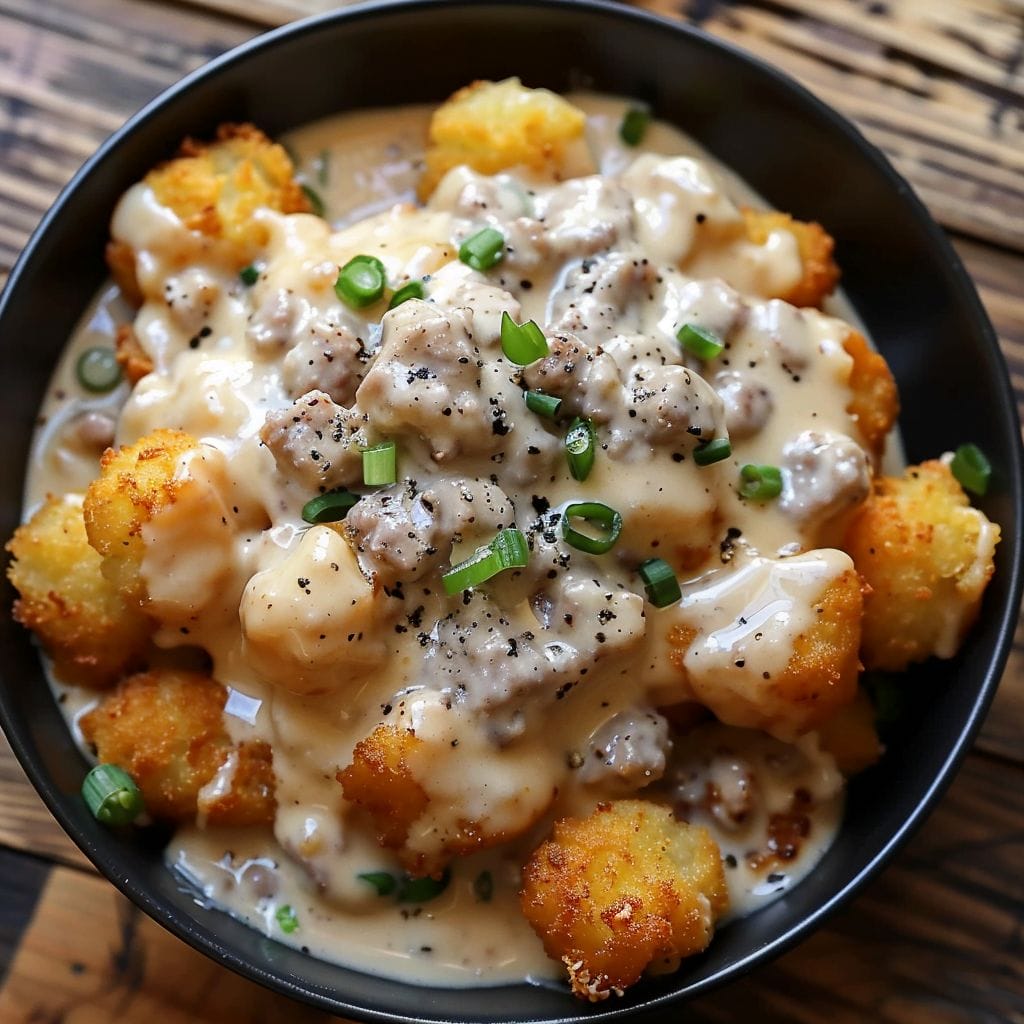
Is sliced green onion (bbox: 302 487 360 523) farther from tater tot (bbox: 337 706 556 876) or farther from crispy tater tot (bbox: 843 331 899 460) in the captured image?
crispy tater tot (bbox: 843 331 899 460)

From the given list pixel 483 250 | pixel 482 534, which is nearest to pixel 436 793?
pixel 482 534

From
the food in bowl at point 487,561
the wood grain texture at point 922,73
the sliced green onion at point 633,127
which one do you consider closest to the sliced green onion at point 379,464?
the food in bowl at point 487,561

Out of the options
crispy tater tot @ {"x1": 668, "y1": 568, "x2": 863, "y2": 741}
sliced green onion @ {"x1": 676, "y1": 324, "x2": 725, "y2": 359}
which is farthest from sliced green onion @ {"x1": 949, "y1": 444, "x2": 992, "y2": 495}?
sliced green onion @ {"x1": 676, "y1": 324, "x2": 725, "y2": 359}

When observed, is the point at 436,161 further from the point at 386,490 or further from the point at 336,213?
the point at 386,490

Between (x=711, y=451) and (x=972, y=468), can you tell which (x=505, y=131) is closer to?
(x=711, y=451)

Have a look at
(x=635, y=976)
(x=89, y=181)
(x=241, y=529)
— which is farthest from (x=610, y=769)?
(x=89, y=181)

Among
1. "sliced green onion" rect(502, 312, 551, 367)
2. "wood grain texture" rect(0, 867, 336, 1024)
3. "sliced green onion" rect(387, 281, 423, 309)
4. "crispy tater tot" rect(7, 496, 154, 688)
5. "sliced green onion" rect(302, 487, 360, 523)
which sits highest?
"sliced green onion" rect(502, 312, 551, 367)

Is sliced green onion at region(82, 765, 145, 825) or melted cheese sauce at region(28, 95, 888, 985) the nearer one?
melted cheese sauce at region(28, 95, 888, 985)
